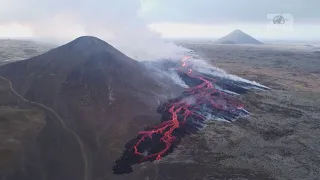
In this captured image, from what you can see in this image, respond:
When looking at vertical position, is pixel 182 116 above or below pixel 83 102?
below

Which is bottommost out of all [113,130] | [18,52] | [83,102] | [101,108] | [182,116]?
[182,116]

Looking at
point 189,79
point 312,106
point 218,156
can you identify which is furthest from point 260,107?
point 218,156

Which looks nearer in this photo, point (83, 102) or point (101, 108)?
point (101, 108)

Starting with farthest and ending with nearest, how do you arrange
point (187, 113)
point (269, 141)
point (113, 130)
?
1. point (187, 113)
2. point (269, 141)
3. point (113, 130)

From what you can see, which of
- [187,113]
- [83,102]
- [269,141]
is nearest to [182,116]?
[187,113]

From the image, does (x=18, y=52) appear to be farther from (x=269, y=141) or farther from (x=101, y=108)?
(x=269, y=141)

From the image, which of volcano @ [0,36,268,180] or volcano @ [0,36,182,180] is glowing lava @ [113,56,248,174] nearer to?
volcano @ [0,36,268,180]

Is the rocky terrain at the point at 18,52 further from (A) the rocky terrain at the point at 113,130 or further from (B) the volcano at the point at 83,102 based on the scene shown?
(A) the rocky terrain at the point at 113,130
